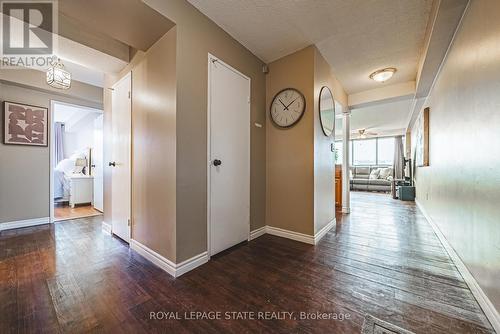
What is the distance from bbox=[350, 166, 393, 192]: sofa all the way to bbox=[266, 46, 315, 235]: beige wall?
6.42m

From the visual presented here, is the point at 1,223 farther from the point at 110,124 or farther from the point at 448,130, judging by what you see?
the point at 448,130

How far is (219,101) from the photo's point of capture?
79.8 inches

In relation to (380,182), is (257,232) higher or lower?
lower

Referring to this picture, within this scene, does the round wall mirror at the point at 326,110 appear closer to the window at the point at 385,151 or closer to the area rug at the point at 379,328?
the area rug at the point at 379,328

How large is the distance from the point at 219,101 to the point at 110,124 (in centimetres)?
184

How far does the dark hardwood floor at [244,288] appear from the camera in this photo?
111cm

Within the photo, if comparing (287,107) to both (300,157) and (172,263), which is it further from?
(172,263)

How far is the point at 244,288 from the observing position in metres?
1.45

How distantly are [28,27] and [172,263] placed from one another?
8.99 ft

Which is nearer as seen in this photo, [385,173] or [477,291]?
[477,291]

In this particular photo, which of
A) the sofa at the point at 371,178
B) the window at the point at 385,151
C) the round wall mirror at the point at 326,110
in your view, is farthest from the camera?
the window at the point at 385,151

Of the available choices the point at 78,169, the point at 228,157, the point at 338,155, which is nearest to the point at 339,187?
the point at 338,155

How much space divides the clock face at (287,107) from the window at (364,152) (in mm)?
8139

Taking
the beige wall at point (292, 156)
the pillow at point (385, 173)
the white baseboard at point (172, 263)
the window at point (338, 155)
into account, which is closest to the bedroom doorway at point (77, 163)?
the white baseboard at point (172, 263)
